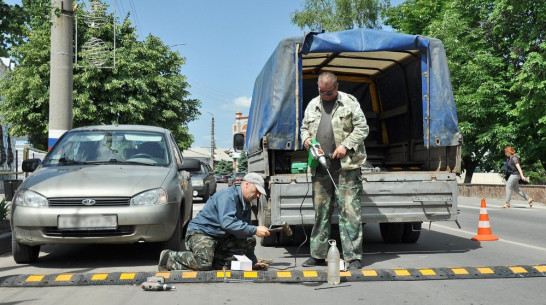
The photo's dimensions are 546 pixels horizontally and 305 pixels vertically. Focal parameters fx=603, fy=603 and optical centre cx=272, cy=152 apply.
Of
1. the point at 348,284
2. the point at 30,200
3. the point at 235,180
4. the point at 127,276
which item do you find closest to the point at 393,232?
the point at 348,284

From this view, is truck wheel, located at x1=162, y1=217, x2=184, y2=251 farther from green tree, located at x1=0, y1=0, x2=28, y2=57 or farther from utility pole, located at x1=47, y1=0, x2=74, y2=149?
utility pole, located at x1=47, y1=0, x2=74, y2=149

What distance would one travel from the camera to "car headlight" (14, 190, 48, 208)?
6.45m

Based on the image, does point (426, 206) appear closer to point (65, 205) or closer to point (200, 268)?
point (200, 268)

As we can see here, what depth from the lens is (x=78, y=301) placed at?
495 cm

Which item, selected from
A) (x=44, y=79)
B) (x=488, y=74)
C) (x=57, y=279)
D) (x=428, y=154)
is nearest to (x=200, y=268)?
(x=57, y=279)

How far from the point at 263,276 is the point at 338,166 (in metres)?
1.55

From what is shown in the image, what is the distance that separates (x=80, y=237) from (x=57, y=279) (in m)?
0.78

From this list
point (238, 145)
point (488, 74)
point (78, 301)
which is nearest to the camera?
point (78, 301)

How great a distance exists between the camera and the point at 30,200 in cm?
650

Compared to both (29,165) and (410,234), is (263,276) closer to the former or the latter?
(410,234)

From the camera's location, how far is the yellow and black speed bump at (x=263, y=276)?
562cm

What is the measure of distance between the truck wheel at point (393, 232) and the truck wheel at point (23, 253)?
477cm

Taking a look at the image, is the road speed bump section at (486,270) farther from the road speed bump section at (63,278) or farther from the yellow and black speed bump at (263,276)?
the road speed bump section at (63,278)

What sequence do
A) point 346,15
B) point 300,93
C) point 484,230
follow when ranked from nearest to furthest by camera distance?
point 300,93 → point 484,230 → point 346,15
